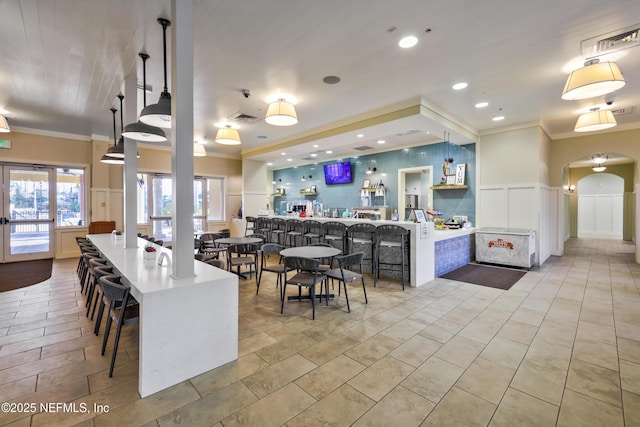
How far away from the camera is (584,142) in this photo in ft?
22.7

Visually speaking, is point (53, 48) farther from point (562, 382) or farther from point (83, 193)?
point (562, 382)

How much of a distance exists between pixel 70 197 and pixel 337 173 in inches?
303

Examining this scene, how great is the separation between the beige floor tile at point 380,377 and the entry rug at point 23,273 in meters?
5.75

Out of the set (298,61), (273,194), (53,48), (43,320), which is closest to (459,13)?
(298,61)

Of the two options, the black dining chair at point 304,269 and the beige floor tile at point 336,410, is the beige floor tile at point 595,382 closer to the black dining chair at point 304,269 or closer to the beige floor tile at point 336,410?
the beige floor tile at point 336,410

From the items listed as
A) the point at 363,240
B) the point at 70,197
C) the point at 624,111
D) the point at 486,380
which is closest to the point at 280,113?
the point at 363,240

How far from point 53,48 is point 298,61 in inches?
112

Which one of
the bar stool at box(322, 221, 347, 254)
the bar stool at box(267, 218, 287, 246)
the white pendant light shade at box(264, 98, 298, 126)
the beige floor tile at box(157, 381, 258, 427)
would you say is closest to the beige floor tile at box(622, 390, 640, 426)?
the beige floor tile at box(157, 381, 258, 427)

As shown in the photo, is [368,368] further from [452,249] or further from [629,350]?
[452,249]

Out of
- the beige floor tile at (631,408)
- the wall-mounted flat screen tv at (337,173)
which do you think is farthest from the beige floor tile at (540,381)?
the wall-mounted flat screen tv at (337,173)

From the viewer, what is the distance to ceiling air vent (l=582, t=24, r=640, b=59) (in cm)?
304

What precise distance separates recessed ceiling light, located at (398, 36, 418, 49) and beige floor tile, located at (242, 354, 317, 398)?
3421mm

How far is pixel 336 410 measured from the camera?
1910 mm

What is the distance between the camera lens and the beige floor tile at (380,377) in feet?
6.89
